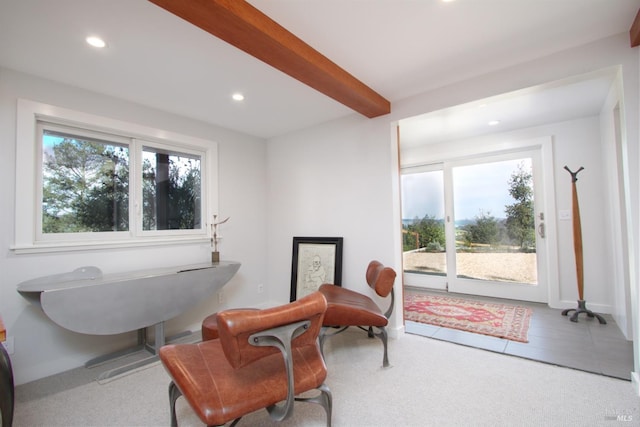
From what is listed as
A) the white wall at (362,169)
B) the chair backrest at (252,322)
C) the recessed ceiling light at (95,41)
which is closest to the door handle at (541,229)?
the white wall at (362,169)

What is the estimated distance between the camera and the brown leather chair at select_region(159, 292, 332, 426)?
1.15m

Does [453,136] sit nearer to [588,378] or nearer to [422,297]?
[422,297]

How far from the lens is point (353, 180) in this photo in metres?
3.12

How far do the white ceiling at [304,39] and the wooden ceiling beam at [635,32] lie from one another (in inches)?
1.3

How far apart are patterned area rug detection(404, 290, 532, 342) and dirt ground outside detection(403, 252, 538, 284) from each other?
486mm

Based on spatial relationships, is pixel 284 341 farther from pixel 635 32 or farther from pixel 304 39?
pixel 635 32

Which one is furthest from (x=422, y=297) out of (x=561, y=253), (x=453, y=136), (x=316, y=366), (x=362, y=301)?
(x=316, y=366)

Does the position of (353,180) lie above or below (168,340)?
above

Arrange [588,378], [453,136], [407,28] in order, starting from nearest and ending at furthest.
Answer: [407,28] < [588,378] < [453,136]

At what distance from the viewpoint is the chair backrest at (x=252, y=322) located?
1111mm

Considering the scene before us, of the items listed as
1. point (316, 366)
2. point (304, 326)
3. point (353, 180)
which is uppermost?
point (353, 180)

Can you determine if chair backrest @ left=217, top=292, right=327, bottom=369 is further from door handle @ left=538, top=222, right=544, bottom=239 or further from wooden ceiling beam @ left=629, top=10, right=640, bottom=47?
door handle @ left=538, top=222, right=544, bottom=239

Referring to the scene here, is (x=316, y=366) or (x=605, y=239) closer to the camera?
(x=316, y=366)

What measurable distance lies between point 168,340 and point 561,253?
4507mm
